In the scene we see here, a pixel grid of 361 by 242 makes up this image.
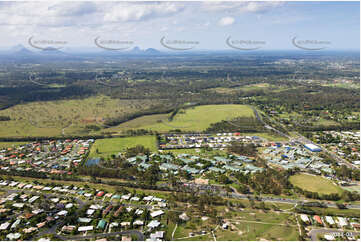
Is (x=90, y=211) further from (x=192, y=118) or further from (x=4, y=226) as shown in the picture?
(x=192, y=118)

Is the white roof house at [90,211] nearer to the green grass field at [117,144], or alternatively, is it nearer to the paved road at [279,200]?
the paved road at [279,200]

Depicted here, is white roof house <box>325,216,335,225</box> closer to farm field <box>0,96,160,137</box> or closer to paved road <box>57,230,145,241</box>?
paved road <box>57,230,145,241</box>

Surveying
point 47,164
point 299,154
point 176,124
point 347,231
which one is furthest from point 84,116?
point 347,231

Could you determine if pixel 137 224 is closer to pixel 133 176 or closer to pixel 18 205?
pixel 133 176

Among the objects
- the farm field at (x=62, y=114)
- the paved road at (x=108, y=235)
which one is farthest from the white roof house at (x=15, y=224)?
the farm field at (x=62, y=114)

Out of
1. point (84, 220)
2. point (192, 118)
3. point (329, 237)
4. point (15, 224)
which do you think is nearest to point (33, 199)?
point (15, 224)

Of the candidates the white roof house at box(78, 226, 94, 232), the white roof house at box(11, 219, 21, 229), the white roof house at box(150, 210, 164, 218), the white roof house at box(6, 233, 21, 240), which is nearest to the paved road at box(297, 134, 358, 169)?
the white roof house at box(150, 210, 164, 218)
